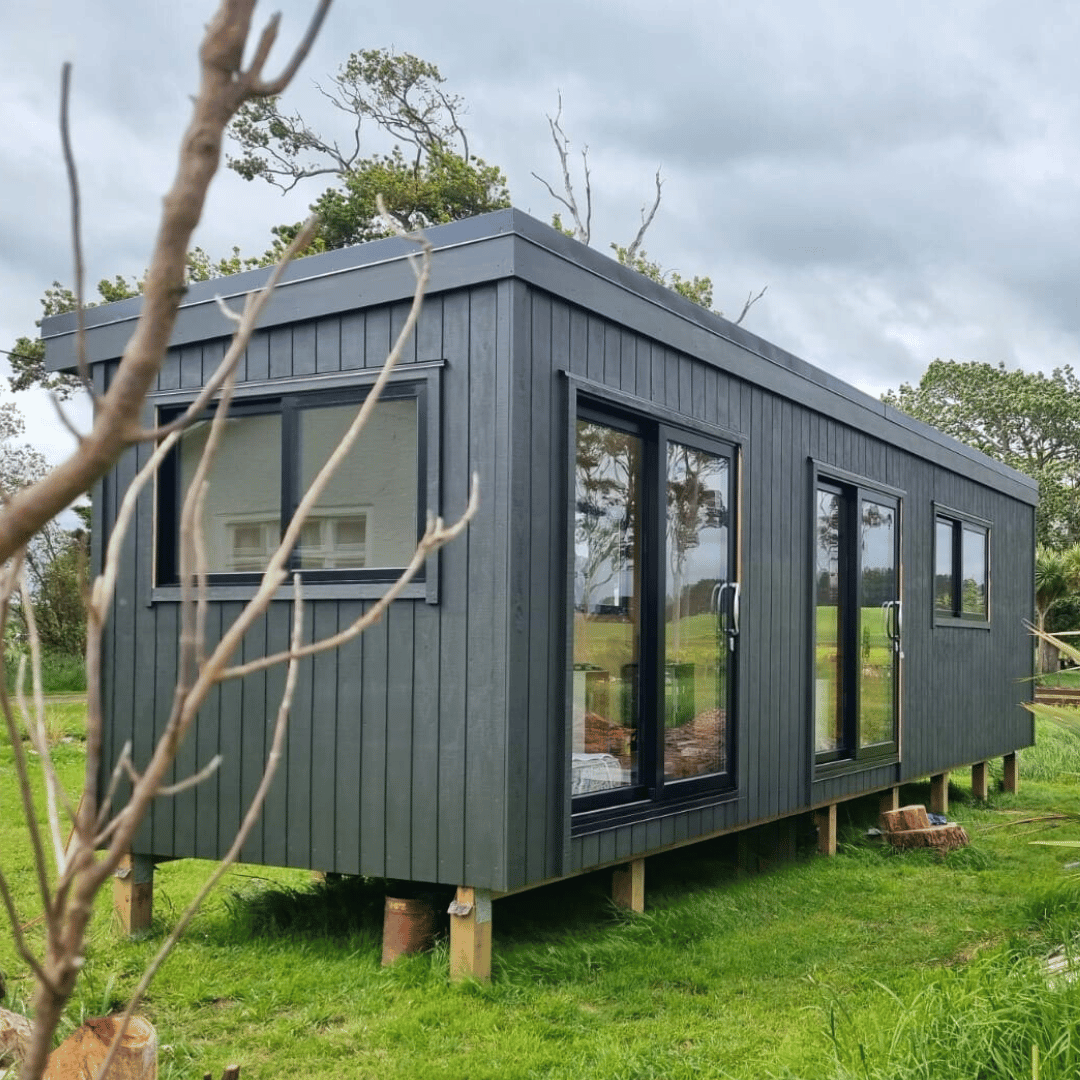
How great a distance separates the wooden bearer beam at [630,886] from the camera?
5340 mm

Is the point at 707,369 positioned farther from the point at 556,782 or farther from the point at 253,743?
the point at 253,743

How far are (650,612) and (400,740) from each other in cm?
133

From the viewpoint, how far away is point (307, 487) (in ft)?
15.8

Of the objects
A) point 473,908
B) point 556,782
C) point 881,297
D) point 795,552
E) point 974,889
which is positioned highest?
point 881,297

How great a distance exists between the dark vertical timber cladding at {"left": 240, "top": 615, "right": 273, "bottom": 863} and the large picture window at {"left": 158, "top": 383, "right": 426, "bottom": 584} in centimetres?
28

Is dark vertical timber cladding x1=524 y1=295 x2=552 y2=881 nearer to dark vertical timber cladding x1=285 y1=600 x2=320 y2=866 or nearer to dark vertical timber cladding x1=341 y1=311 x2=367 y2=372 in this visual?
dark vertical timber cladding x1=341 y1=311 x2=367 y2=372

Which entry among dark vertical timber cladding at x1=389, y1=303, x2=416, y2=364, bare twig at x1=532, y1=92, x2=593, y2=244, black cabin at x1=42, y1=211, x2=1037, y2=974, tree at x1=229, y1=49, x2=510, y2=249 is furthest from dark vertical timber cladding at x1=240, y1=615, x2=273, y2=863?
bare twig at x1=532, y1=92, x2=593, y2=244

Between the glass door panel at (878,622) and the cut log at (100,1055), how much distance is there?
17.5 ft

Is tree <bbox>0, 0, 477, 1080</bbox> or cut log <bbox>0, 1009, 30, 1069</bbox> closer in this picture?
tree <bbox>0, 0, 477, 1080</bbox>

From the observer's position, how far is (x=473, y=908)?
174 inches

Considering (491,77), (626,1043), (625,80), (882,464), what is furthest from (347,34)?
(626,1043)

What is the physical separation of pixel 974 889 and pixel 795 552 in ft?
6.47

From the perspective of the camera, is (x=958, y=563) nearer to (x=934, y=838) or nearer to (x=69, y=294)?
(x=934, y=838)

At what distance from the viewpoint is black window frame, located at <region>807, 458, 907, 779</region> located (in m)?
6.97
